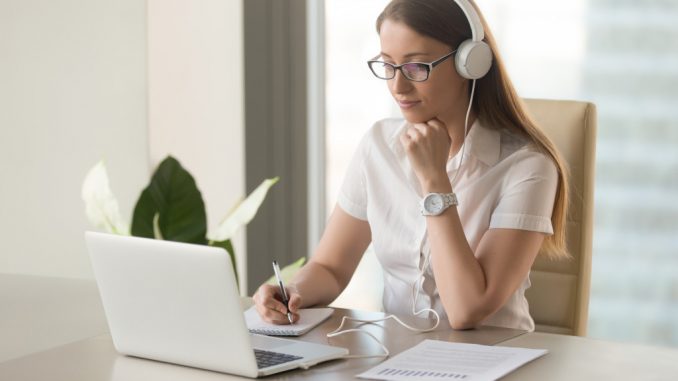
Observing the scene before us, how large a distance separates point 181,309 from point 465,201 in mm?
674

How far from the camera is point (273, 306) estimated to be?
1597mm

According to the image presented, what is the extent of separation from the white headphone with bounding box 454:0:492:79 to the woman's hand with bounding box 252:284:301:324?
49 centimetres

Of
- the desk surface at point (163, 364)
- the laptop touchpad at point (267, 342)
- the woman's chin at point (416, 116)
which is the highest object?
the woman's chin at point (416, 116)

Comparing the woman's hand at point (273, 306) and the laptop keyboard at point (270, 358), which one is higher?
the woman's hand at point (273, 306)

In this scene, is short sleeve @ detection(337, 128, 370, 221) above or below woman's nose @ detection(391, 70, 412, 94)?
below

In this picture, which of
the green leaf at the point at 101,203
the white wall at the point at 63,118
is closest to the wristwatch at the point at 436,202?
the green leaf at the point at 101,203

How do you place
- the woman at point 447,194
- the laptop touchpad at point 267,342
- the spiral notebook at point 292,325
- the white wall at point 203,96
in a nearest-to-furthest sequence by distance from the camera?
the laptop touchpad at point 267,342 → the spiral notebook at point 292,325 → the woman at point 447,194 → the white wall at point 203,96

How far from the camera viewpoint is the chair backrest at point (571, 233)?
1897mm

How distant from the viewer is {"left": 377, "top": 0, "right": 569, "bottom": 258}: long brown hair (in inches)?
69.1

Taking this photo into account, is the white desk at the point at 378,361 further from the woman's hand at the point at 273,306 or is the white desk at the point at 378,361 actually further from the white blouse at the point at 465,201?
the white blouse at the point at 465,201

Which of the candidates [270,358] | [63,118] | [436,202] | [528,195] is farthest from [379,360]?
[63,118]

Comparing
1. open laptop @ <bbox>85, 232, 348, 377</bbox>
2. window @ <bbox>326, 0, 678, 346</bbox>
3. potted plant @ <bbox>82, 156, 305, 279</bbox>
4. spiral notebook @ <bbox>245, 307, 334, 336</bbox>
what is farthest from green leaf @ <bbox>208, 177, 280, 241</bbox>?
window @ <bbox>326, 0, 678, 346</bbox>

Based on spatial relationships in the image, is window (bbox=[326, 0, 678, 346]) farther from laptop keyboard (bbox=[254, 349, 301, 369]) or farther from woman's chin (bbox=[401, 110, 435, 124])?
laptop keyboard (bbox=[254, 349, 301, 369])

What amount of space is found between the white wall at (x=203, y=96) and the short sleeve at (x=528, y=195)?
4.92ft
